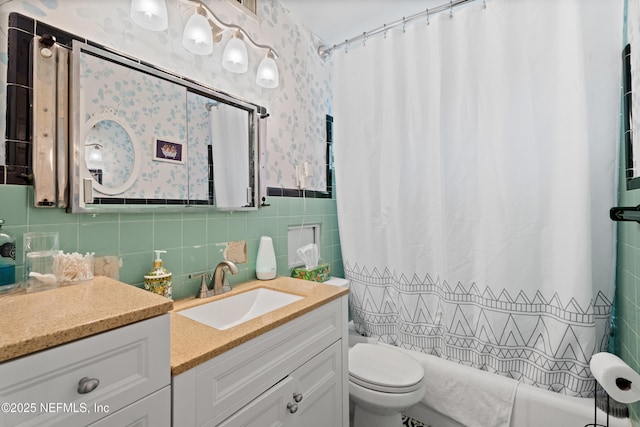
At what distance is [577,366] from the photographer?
1.29 metres

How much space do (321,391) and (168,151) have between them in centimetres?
114

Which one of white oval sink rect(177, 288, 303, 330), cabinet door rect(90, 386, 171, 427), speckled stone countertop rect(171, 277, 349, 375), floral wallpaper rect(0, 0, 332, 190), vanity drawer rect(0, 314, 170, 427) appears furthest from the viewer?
white oval sink rect(177, 288, 303, 330)

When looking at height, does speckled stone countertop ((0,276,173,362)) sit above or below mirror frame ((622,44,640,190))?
below

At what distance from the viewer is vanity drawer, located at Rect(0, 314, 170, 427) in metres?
0.48

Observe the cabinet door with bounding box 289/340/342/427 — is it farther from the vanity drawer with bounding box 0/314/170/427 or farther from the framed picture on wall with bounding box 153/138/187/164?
the framed picture on wall with bounding box 153/138/187/164

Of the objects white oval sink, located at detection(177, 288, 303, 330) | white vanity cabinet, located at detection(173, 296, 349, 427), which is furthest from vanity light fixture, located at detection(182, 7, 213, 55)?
white vanity cabinet, located at detection(173, 296, 349, 427)

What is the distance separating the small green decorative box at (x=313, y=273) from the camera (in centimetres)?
172

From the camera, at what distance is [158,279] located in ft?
3.53

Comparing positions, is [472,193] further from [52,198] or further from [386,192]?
[52,198]

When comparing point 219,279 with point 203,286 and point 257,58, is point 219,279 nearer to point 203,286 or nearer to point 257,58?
point 203,286

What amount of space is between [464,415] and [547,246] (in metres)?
0.92

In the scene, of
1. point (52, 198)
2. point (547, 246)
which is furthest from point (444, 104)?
point (52, 198)

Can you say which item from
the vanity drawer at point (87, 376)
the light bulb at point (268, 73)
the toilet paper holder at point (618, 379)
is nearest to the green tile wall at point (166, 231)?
the vanity drawer at point (87, 376)

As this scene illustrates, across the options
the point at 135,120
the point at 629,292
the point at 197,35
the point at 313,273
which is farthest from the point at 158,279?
the point at 629,292
